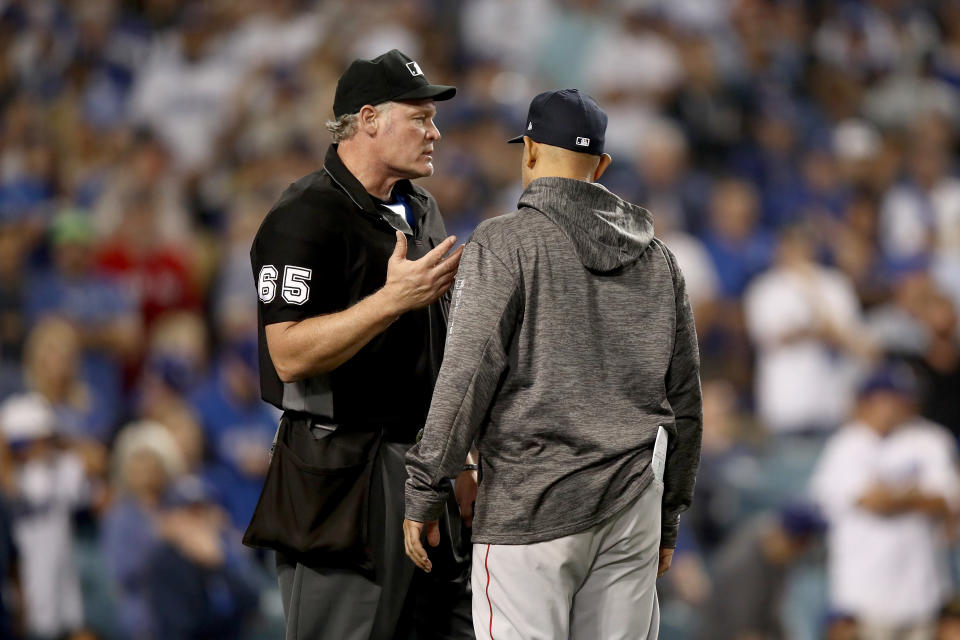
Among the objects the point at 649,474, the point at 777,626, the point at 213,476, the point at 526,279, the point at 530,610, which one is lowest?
the point at 777,626

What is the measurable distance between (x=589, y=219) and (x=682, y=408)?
526 millimetres

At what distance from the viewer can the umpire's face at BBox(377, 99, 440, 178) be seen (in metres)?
3.49

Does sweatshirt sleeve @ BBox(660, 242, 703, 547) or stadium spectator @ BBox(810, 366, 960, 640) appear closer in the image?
sweatshirt sleeve @ BBox(660, 242, 703, 547)

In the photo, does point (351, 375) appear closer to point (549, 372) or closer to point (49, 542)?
point (549, 372)

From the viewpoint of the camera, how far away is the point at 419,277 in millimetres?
3137

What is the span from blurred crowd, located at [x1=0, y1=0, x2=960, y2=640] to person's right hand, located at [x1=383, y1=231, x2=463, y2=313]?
9.84 ft

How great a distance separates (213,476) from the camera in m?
7.71

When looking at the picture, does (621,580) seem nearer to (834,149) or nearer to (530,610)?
(530,610)

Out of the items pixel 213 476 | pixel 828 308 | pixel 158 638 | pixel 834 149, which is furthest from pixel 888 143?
pixel 158 638

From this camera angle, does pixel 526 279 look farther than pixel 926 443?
No

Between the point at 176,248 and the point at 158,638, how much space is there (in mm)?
3068

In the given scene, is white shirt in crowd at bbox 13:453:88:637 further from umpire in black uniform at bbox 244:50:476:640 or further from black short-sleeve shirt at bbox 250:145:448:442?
black short-sleeve shirt at bbox 250:145:448:442

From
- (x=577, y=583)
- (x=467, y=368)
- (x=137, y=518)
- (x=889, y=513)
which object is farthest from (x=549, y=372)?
(x=889, y=513)

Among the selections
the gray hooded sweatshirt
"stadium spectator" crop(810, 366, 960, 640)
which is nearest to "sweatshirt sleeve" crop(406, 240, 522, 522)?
the gray hooded sweatshirt
